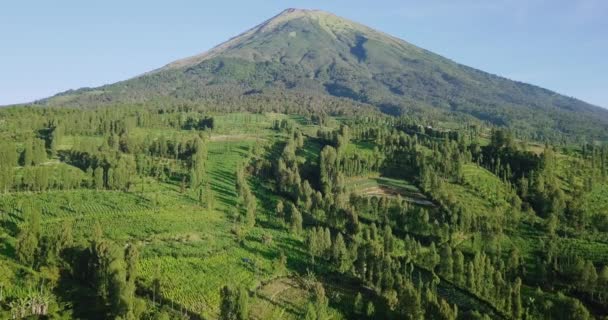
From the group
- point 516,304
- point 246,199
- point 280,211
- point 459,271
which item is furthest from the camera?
point 246,199

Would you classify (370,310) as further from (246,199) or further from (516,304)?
(246,199)

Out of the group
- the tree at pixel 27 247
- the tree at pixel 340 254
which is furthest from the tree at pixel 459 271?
the tree at pixel 27 247

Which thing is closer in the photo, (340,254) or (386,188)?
(340,254)

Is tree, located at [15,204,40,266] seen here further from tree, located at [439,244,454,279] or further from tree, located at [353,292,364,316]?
tree, located at [439,244,454,279]

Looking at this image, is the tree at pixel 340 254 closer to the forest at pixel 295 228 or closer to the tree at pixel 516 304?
the forest at pixel 295 228

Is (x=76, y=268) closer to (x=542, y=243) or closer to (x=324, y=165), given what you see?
(x=324, y=165)

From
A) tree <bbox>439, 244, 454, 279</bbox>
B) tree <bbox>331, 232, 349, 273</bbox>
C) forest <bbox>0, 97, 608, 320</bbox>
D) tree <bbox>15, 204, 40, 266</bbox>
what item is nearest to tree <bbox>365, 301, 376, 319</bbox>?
forest <bbox>0, 97, 608, 320</bbox>

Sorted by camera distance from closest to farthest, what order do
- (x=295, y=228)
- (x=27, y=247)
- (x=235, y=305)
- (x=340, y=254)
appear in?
(x=235, y=305), (x=27, y=247), (x=340, y=254), (x=295, y=228)

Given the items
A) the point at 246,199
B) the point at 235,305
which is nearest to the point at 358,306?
the point at 235,305
